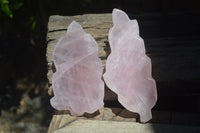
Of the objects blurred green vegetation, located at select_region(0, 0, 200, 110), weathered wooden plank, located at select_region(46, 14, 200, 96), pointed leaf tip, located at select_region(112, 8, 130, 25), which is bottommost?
blurred green vegetation, located at select_region(0, 0, 200, 110)

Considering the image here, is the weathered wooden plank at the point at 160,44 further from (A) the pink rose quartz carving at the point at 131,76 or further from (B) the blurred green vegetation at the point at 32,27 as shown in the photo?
(B) the blurred green vegetation at the point at 32,27

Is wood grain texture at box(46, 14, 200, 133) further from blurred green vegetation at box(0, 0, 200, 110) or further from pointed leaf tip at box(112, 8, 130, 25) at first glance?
blurred green vegetation at box(0, 0, 200, 110)

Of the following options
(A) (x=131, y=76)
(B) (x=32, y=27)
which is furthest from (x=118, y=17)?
(B) (x=32, y=27)

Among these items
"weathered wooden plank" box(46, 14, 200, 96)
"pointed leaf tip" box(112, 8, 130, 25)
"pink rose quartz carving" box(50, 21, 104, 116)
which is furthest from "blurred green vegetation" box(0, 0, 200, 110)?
"pointed leaf tip" box(112, 8, 130, 25)

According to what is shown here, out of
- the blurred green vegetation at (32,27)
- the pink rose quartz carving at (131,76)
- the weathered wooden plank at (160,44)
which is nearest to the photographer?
the pink rose quartz carving at (131,76)

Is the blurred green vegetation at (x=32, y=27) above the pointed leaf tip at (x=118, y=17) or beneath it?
beneath

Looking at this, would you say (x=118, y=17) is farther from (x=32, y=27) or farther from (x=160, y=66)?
(x=32, y=27)

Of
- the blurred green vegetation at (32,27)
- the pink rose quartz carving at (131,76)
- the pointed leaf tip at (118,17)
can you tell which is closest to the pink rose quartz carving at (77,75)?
the pink rose quartz carving at (131,76)
